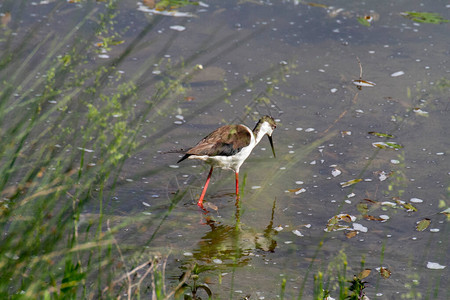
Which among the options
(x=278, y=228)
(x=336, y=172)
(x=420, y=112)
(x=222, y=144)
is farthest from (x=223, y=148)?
(x=420, y=112)

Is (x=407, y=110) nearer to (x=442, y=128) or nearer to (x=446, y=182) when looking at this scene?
(x=442, y=128)

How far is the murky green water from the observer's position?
16.7 feet

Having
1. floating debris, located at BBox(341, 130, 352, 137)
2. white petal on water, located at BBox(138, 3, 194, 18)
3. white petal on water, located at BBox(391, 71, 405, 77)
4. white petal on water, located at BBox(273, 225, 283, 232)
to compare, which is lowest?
floating debris, located at BBox(341, 130, 352, 137)

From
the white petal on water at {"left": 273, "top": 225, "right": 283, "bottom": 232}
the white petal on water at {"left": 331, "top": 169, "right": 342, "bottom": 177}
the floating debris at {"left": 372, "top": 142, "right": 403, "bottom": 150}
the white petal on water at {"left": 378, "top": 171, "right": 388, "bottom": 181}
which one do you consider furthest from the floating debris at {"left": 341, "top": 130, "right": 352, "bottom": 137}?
the white petal on water at {"left": 273, "top": 225, "right": 283, "bottom": 232}

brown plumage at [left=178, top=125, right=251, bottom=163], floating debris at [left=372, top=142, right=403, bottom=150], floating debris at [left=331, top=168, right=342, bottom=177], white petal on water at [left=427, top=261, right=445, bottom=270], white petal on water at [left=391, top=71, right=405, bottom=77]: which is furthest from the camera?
white petal on water at [left=391, top=71, right=405, bottom=77]

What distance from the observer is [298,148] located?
7.36m

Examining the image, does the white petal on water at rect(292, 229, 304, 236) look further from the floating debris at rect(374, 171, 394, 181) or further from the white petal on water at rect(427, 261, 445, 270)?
the floating debris at rect(374, 171, 394, 181)

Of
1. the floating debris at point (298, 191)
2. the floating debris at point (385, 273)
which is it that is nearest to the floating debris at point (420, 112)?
the floating debris at point (298, 191)

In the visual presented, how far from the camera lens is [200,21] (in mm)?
10469

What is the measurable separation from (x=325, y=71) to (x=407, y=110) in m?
1.45

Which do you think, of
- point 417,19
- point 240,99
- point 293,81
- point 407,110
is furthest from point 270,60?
point 417,19

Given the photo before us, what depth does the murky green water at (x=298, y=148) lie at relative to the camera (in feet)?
16.7

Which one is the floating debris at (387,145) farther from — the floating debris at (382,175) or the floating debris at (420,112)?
the floating debris at (420,112)

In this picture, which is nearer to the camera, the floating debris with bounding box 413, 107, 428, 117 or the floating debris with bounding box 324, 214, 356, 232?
the floating debris with bounding box 324, 214, 356, 232
